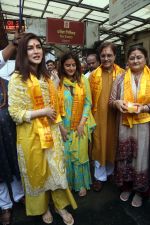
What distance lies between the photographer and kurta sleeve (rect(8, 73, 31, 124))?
6.74 feet

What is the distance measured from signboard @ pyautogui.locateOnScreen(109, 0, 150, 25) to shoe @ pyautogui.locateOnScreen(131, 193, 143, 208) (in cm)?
275

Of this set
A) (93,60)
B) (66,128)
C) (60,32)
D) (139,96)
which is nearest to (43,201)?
(66,128)

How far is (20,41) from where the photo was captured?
208 cm

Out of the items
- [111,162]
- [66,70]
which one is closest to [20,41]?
[66,70]

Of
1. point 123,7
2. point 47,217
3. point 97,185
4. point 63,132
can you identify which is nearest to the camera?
point 47,217

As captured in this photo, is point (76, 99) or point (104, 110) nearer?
point (76, 99)

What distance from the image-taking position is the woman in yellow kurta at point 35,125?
2066mm

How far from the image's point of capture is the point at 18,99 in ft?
6.78

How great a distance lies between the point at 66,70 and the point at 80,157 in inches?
40.1

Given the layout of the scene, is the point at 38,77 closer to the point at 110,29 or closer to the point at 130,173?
the point at 130,173

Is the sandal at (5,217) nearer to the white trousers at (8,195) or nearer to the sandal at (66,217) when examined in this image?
the white trousers at (8,195)

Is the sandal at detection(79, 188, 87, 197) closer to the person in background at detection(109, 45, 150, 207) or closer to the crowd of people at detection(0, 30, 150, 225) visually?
the crowd of people at detection(0, 30, 150, 225)

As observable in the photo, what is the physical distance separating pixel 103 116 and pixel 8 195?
1388mm

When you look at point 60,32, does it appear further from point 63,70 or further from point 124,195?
point 124,195
